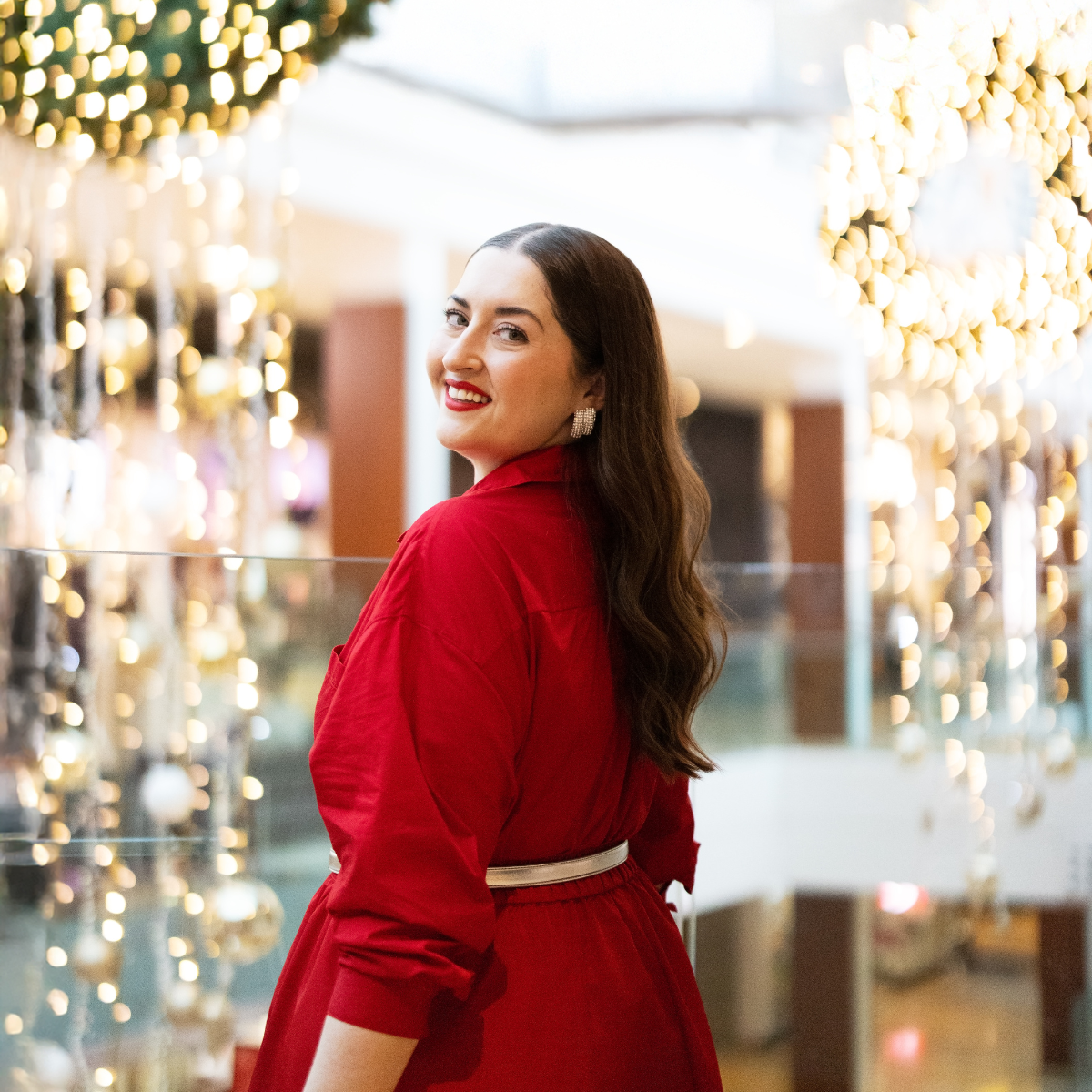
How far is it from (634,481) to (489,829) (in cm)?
34

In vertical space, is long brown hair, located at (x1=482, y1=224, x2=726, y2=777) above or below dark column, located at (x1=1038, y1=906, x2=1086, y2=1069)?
above

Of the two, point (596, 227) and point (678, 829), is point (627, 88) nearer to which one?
point (596, 227)

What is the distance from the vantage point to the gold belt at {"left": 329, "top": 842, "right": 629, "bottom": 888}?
Answer: 1104 millimetres

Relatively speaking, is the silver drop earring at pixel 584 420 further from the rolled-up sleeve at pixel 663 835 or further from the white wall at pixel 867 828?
the white wall at pixel 867 828

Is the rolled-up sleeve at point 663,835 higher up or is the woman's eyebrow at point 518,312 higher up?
the woman's eyebrow at point 518,312

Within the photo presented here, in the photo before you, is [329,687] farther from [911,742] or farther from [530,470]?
[911,742]

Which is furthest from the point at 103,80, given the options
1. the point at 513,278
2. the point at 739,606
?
the point at 739,606

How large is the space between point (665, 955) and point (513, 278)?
64 centimetres

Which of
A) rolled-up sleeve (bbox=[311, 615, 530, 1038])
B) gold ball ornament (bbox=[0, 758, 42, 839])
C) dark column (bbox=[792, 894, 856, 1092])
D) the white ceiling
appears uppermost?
the white ceiling

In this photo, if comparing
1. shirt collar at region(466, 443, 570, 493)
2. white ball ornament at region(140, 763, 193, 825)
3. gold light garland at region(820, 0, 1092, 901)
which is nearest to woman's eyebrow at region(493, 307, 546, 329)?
shirt collar at region(466, 443, 570, 493)

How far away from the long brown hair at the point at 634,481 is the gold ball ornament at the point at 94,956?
3.84 ft

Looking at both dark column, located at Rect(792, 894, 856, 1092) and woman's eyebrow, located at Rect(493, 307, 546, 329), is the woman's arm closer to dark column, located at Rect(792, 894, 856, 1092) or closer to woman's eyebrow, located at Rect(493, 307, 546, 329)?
woman's eyebrow, located at Rect(493, 307, 546, 329)

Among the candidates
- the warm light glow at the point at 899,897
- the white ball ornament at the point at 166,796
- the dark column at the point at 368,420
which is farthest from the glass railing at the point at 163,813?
the dark column at the point at 368,420

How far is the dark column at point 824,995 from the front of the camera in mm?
3059
